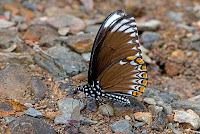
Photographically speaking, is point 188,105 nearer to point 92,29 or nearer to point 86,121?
point 86,121

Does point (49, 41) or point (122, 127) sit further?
point (49, 41)

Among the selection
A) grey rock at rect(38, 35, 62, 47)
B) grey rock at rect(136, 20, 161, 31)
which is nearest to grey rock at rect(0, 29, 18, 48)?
grey rock at rect(38, 35, 62, 47)

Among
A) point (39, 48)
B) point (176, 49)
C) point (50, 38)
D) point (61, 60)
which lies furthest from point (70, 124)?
point (176, 49)

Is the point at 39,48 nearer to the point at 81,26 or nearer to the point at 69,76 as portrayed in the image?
the point at 69,76

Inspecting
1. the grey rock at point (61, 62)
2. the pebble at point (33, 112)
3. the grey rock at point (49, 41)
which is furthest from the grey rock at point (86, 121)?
the grey rock at point (49, 41)

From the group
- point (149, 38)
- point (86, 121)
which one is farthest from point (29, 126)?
point (149, 38)

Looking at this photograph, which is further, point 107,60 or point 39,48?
point 39,48

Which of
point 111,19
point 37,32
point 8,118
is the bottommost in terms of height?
point 8,118
